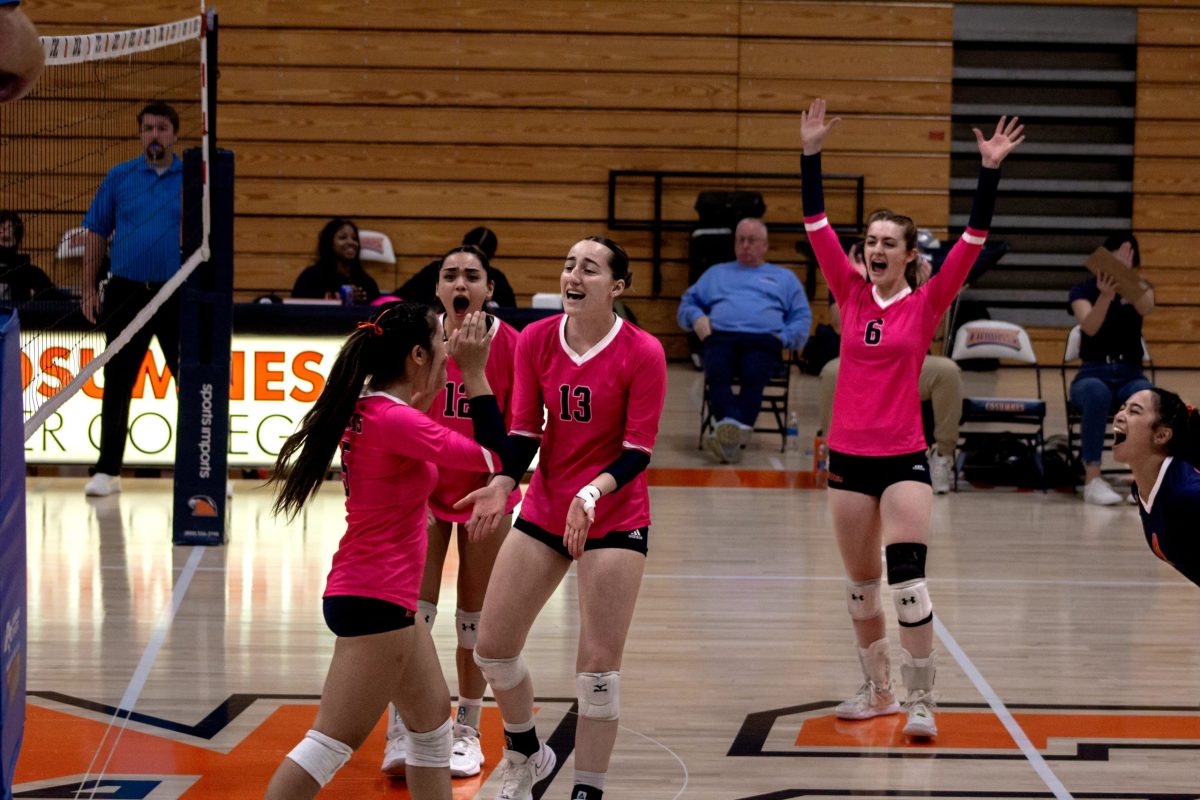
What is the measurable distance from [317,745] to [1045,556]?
5.25 meters

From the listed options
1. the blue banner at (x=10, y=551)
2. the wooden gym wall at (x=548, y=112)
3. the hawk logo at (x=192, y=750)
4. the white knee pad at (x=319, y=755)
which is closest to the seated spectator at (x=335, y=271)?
the wooden gym wall at (x=548, y=112)

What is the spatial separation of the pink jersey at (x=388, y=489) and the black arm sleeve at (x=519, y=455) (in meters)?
0.31

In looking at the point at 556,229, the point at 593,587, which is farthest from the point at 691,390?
the point at 593,587

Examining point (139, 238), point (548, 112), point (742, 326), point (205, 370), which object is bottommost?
point (205, 370)

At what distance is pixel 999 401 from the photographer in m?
9.34

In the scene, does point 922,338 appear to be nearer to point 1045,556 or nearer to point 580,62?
point 1045,556

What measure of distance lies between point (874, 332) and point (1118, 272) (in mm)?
4683

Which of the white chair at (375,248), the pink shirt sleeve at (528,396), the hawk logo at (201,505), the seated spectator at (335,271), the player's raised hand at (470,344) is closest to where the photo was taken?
the player's raised hand at (470,344)

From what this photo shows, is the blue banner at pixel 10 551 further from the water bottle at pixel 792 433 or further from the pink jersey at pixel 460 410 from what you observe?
the water bottle at pixel 792 433

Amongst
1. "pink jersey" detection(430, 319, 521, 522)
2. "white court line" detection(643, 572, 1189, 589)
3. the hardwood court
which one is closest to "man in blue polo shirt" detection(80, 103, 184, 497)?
the hardwood court

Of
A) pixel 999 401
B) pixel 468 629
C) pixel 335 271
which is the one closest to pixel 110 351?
pixel 468 629

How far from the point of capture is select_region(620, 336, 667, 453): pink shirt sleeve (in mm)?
3828

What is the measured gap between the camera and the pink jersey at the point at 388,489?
10.9ft

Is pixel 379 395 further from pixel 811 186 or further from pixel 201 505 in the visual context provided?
pixel 201 505
